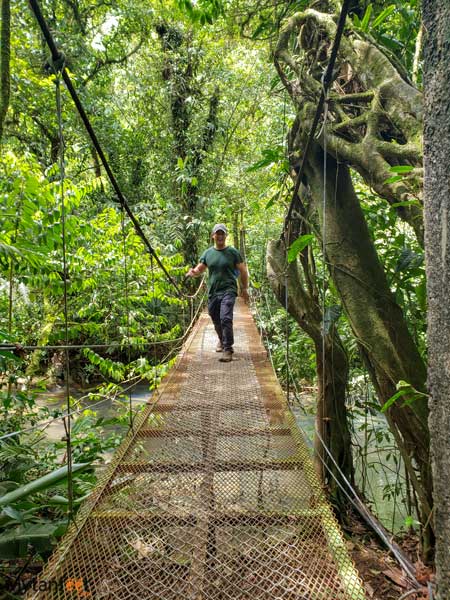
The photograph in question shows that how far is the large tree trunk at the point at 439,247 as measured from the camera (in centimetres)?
55

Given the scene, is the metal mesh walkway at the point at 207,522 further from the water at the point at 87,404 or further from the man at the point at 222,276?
the water at the point at 87,404

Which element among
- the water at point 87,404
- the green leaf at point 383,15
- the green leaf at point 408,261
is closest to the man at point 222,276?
the green leaf at point 408,261

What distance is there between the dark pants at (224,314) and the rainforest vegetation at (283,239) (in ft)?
1.39

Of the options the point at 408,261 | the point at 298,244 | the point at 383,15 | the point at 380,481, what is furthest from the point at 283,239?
the point at 380,481

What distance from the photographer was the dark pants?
250 centimetres

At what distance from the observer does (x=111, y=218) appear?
3250 millimetres

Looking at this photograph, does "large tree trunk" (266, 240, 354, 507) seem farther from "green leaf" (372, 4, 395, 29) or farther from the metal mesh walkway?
"green leaf" (372, 4, 395, 29)

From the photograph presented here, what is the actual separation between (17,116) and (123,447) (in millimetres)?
4940

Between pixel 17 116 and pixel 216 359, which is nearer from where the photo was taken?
pixel 216 359

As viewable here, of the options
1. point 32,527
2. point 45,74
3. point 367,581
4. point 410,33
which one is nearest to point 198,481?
point 32,527

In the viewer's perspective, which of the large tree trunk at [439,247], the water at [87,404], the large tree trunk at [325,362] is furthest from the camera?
the water at [87,404]

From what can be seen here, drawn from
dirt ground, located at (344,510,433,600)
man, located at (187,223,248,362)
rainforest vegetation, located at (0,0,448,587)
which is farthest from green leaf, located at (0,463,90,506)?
man, located at (187,223,248,362)

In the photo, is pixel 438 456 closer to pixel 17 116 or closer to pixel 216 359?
pixel 216 359

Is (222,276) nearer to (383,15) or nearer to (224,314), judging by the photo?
(224,314)
